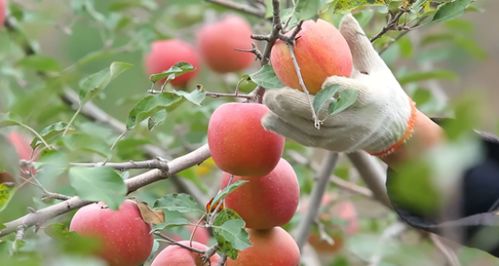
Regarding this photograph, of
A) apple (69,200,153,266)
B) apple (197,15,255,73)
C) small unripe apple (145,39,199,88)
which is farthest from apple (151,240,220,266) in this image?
apple (197,15,255,73)

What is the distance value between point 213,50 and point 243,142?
4.16 feet

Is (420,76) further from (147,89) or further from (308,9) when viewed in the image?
(308,9)

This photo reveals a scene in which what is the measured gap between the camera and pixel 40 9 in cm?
210

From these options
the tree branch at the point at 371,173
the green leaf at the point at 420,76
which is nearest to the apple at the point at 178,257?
the tree branch at the point at 371,173

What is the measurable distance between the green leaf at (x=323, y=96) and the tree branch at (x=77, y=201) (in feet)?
0.53

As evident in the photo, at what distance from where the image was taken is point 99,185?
2.78ft

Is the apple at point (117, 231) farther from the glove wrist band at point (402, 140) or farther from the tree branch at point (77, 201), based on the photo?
the glove wrist band at point (402, 140)

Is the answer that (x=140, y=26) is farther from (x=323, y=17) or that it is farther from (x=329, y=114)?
(x=329, y=114)

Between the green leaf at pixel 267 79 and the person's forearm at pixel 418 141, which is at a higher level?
the green leaf at pixel 267 79

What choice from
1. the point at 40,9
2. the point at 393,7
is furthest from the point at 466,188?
the point at 40,9

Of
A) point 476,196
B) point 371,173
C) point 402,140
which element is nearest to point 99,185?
point 402,140

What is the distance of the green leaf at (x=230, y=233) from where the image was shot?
95cm

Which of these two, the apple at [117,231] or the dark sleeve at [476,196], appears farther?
the dark sleeve at [476,196]

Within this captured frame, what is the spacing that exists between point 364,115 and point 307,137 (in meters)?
0.06
